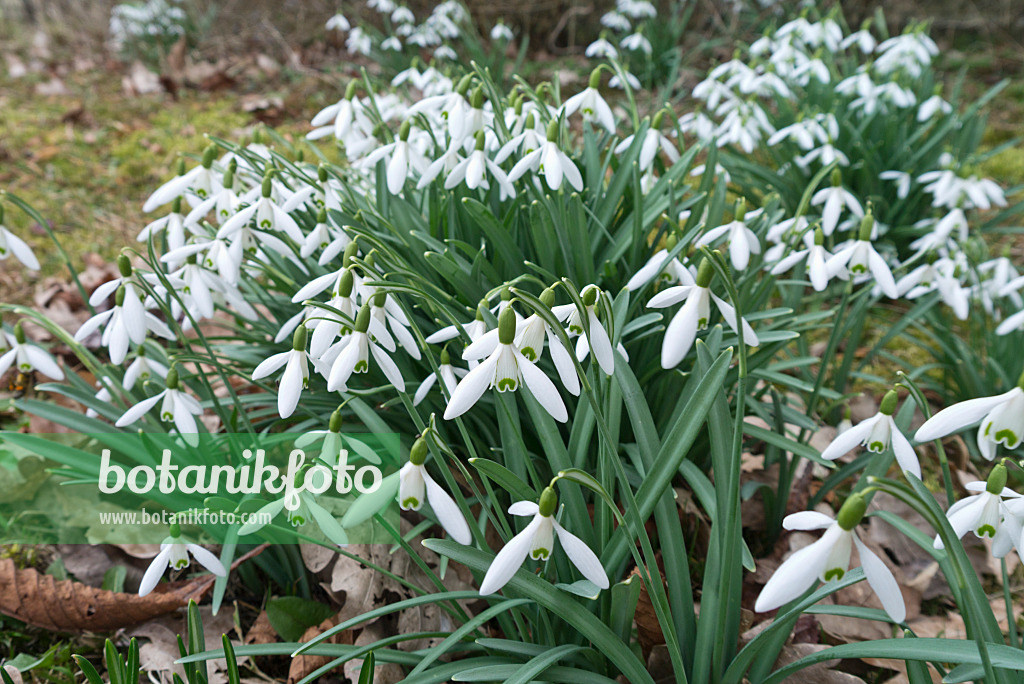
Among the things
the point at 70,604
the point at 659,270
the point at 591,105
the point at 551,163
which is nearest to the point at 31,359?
the point at 70,604

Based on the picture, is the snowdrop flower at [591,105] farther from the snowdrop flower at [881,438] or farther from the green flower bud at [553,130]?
the snowdrop flower at [881,438]

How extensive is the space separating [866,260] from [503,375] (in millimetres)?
1013

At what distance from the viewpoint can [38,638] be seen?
1.45m

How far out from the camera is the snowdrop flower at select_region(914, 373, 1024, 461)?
832 mm

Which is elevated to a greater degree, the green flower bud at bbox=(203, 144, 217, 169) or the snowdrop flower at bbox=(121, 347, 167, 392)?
the green flower bud at bbox=(203, 144, 217, 169)

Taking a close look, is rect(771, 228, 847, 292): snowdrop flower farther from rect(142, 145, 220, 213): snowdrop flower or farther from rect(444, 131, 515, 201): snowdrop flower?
rect(142, 145, 220, 213): snowdrop flower

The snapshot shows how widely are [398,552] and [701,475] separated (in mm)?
638

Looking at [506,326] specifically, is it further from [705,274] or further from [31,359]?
[31,359]

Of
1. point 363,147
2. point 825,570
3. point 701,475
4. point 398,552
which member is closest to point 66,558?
point 398,552

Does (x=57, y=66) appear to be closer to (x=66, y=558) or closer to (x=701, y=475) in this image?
(x=66, y=558)

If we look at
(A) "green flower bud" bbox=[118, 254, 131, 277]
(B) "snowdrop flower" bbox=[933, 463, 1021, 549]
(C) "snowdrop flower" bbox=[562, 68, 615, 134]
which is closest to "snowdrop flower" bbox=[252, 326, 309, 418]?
(A) "green flower bud" bbox=[118, 254, 131, 277]

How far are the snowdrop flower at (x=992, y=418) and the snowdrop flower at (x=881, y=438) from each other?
0.08 meters

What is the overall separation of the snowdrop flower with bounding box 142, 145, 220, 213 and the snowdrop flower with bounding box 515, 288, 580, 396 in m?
1.06

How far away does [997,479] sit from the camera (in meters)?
0.85
